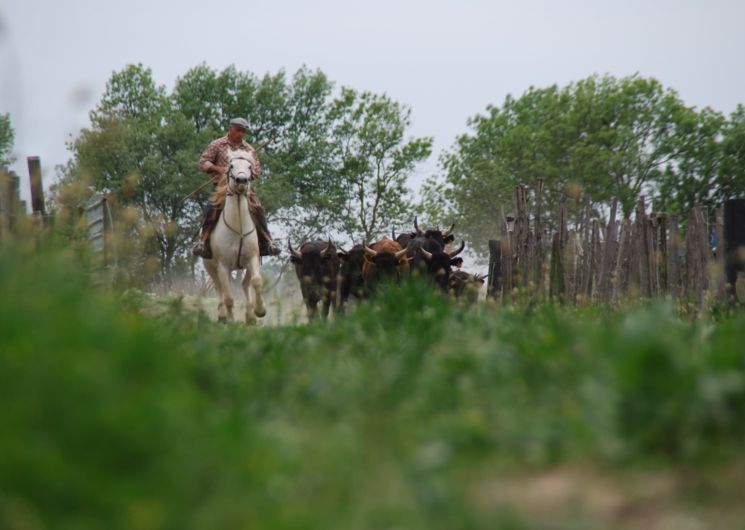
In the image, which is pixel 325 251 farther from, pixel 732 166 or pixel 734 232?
pixel 732 166

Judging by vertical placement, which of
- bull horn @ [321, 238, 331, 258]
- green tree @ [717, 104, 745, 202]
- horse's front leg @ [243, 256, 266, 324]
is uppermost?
green tree @ [717, 104, 745, 202]

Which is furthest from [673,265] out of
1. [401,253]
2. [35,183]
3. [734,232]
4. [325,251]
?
[35,183]

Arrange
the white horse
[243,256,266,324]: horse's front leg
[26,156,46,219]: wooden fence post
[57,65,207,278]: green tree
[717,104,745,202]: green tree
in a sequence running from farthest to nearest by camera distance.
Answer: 1. [717,104,745,202]: green tree
2. [57,65,207,278]: green tree
3. the white horse
4. [243,256,266,324]: horse's front leg
5. [26,156,46,219]: wooden fence post

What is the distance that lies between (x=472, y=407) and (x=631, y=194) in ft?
148

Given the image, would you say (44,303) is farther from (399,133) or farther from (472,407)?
(399,133)

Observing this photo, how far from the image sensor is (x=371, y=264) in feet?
57.7

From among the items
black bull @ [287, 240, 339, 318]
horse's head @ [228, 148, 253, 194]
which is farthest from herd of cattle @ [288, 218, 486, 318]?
horse's head @ [228, 148, 253, 194]

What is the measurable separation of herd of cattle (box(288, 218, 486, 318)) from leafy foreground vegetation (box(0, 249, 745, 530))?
1016 centimetres

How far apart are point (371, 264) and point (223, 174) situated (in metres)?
2.69

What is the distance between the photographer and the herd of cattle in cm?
1709

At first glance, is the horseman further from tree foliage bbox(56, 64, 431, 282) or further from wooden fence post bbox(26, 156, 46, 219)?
tree foliage bbox(56, 64, 431, 282)

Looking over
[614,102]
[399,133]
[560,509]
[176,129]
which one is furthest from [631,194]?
[560,509]

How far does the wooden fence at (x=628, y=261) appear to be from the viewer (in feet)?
48.0

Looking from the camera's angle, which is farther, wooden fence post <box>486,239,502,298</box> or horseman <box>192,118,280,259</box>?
wooden fence post <box>486,239,502,298</box>
